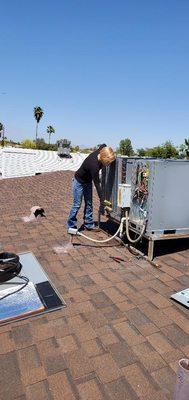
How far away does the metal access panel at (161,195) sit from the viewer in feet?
14.6

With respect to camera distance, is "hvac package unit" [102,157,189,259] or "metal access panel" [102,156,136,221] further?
"metal access panel" [102,156,136,221]

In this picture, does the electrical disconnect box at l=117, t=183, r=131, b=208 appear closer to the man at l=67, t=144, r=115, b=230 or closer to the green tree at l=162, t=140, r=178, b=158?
the man at l=67, t=144, r=115, b=230

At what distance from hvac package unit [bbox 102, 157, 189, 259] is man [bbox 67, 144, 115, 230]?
412 mm

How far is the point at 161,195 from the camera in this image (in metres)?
4.54

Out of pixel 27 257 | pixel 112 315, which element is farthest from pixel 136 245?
pixel 112 315

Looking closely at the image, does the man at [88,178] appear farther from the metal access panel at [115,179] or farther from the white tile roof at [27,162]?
the white tile roof at [27,162]

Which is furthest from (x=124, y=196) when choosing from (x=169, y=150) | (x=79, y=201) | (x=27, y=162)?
(x=169, y=150)

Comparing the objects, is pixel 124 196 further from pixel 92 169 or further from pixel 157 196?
pixel 92 169

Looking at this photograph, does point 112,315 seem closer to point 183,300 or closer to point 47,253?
point 183,300

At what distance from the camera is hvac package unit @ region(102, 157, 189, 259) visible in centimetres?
447

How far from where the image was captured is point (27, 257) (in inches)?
184

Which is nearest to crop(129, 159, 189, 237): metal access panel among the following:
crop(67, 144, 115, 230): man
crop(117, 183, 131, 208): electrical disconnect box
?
crop(117, 183, 131, 208): electrical disconnect box

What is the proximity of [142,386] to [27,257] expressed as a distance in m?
2.75

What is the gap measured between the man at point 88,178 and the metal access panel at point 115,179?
0.69 feet
